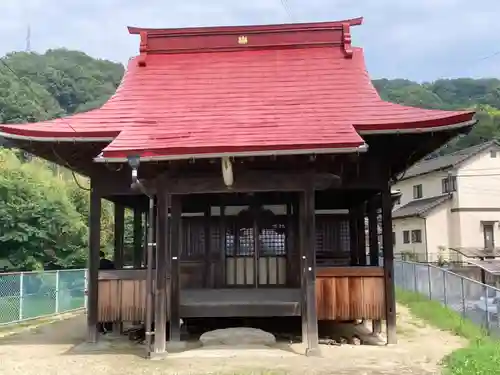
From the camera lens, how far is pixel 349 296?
9.39 m

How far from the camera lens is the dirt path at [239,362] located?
23.7ft

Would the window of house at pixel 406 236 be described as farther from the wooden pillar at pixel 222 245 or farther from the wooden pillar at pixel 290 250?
the wooden pillar at pixel 222 245

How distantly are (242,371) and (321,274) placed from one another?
9.52ft

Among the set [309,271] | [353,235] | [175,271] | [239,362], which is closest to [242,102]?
[175,271]

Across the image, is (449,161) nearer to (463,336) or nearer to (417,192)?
(417,192)

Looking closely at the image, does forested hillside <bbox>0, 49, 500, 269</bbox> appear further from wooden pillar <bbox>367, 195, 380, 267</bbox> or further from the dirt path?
the dirt path

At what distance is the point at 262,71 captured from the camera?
11.4 metres

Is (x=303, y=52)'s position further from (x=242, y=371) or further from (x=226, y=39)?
(x=242, y=371)

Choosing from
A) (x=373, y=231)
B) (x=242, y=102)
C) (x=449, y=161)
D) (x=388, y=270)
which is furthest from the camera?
(x=449, y=161)

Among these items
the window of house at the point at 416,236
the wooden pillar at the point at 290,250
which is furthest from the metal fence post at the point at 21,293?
the window of house at the point at 416,236

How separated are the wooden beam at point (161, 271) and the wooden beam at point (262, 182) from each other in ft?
1.18

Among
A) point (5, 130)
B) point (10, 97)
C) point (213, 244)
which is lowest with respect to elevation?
point (213, 244)

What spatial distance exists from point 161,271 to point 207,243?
3111mm

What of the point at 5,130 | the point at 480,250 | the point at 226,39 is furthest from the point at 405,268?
the point at 480,250
